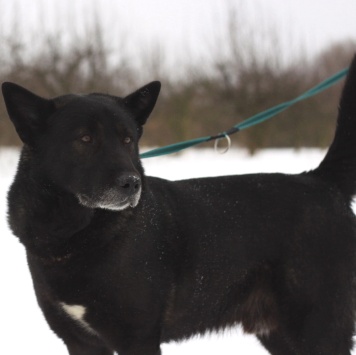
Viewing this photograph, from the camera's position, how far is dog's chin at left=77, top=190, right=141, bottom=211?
2.44 meters

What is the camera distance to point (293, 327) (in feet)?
9.34

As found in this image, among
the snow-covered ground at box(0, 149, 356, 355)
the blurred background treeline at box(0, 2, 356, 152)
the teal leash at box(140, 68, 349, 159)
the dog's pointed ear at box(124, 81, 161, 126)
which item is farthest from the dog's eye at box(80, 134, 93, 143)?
the blurred background treeline at box(0, 2, 356, 152)

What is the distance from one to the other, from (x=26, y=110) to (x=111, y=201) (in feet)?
1.85

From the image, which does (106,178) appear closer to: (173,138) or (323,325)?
(323,325)

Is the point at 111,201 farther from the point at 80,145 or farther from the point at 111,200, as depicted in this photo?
the point at 80,145

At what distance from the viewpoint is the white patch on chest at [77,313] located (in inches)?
97.3

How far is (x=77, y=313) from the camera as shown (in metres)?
2.49

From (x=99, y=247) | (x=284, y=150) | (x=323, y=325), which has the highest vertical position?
(x=284, y=150)

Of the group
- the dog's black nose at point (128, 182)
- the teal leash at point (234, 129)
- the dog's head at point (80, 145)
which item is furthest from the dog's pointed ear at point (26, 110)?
the teal leash at point (234, 129)

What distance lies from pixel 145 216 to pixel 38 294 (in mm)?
626

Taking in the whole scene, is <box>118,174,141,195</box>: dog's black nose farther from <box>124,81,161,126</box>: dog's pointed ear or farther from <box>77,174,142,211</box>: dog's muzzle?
<box>124,81,161,126</box>: dog's pointed ear

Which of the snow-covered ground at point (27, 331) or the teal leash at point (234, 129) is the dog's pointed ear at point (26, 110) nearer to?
the teal leash at point (234, 129)

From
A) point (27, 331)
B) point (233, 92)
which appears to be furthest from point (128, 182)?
point (233, 92)

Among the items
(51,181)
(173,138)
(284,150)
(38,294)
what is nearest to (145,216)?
(51,181)
